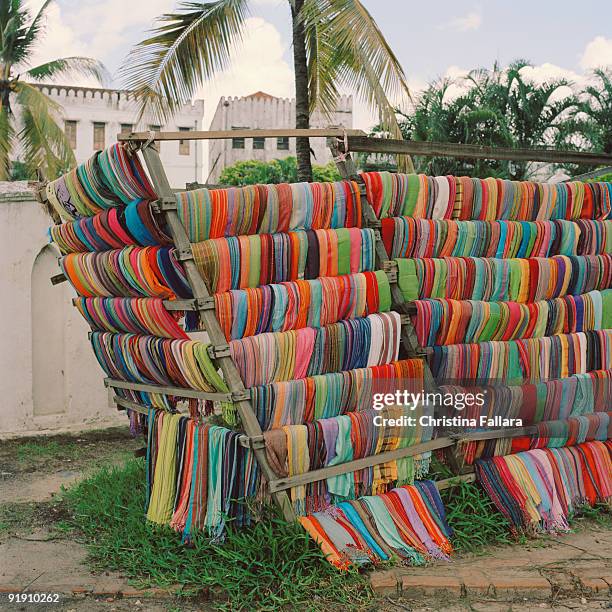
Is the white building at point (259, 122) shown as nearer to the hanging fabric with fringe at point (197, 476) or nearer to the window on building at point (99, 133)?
the window on building at point (99, 133)

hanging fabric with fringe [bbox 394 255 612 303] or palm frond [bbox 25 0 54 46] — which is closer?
hanging fabric with fringe [bbox 394 255 612 303]

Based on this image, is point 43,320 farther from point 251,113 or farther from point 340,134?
point 251,113

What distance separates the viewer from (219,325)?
4055 mm

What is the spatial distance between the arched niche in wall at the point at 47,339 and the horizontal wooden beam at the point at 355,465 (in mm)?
5107

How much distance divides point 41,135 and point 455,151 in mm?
14690

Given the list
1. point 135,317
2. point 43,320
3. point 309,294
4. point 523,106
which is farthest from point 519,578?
point 523,106

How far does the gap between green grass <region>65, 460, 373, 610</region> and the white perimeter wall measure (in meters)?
3.94

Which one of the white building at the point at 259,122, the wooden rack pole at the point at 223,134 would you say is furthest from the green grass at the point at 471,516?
the white building at the point at 259,122

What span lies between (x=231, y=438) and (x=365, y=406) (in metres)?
0.84

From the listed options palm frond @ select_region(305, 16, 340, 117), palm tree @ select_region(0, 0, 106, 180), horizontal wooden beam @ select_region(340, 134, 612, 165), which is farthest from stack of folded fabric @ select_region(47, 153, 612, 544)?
palm tree @ select_region(0, 0, 106, 180)

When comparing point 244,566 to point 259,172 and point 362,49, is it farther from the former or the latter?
point 259,172

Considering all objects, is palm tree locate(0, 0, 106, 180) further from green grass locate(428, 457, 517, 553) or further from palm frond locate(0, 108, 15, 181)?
green grass locate(428, 457, 517, 553)

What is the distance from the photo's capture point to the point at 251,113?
35719 millimetres

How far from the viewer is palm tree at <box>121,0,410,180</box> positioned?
931 centimetres
